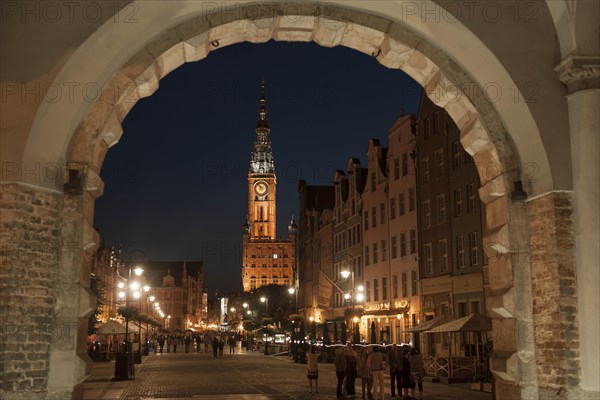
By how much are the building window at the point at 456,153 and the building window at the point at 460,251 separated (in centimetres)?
373

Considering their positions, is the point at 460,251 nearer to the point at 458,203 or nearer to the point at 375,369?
the point at 458,203

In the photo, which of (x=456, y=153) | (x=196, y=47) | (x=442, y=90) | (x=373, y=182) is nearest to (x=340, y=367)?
(x=442, y=90)

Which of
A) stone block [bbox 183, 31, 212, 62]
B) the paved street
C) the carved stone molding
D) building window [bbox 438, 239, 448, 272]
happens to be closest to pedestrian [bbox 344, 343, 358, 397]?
the paved street

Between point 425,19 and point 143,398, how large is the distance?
15.0m

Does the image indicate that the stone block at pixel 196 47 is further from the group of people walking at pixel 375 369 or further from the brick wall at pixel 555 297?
the group of people walking at pixel 375 369

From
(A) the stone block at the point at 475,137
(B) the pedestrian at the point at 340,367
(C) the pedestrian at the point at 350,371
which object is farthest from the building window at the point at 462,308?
(A) the stone block at the point at 475,137

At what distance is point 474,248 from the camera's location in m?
35.0

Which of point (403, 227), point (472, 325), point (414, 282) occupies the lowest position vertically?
point (472, 325)

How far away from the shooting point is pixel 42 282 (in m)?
11.3

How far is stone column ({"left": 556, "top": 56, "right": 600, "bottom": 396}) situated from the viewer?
1192 centimetres

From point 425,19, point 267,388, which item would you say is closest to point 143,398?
point 267,388

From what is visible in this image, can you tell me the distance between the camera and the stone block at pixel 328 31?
532 inches

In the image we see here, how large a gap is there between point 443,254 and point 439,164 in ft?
15.9

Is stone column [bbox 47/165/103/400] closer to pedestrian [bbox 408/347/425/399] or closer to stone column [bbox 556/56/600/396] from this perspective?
stone column [bbox 556/56/600/396]
